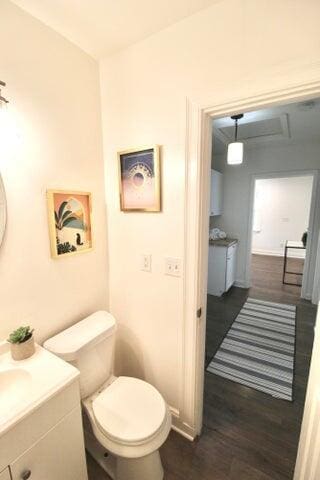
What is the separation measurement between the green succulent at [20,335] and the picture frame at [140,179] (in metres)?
0.85

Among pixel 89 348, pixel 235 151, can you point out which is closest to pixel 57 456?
pixel 89 348

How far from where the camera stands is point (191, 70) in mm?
1123

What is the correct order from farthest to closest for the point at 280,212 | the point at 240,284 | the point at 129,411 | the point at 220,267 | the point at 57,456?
the point at 280,212 < the point at 240,284 < the point at 220,267 < the point at 129,411 < the point at 57,456

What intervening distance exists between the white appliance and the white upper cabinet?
612 millimetres

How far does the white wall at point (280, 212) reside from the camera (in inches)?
231

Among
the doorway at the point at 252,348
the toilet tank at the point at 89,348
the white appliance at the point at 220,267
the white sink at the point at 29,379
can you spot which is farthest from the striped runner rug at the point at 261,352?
the white sink at the point at 29,379

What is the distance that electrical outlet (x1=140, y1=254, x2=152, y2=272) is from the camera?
1425mm

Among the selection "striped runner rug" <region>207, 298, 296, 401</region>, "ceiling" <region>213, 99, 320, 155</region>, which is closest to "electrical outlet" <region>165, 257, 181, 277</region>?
"striped runner rug" <region>207, 298, 296, 401</region>

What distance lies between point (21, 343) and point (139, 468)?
34.6 inches

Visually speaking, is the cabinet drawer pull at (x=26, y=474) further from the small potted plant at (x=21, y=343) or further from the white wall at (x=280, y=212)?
the white wall at (x=280, y=212)

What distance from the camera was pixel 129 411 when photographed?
1.16 metres

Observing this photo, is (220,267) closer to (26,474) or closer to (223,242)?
(223,242)

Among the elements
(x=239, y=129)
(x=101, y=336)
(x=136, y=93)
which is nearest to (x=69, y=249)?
(x=101, y=336)

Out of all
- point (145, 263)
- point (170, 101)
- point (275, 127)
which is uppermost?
point (275, 127)
